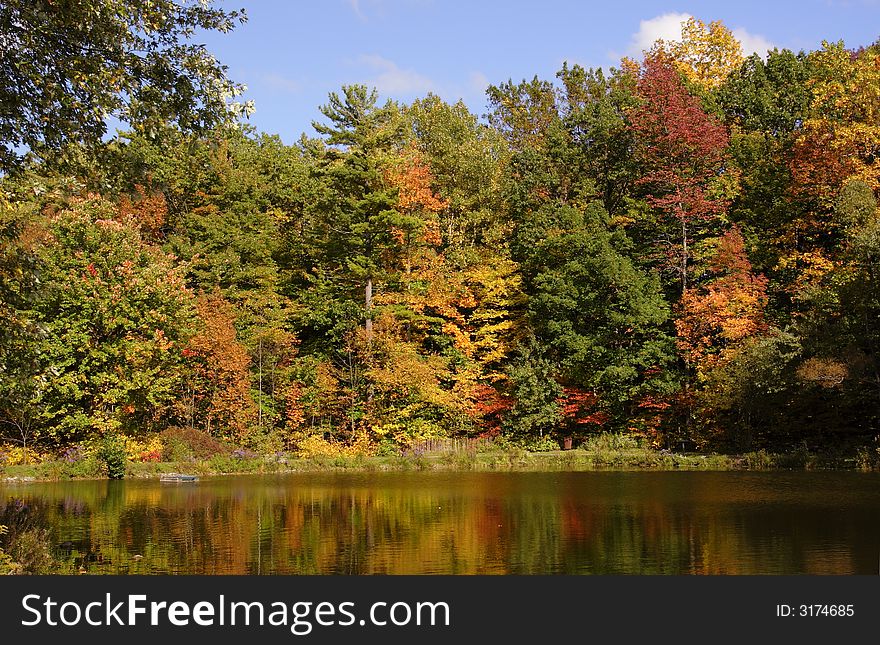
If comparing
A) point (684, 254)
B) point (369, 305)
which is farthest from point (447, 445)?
point (684, 254)

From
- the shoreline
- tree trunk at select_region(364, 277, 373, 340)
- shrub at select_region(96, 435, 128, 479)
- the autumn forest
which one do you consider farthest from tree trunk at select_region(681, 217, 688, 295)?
shrub at select_region(96, 435, 128, 479)

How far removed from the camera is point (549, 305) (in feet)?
131

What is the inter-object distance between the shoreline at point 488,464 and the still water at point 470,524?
183 cm

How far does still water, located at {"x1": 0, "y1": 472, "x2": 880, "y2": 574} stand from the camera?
49.2 feet

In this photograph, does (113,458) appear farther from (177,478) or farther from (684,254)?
(684,254)

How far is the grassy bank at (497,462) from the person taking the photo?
3103 centimetres

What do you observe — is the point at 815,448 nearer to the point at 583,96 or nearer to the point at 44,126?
the point at 583,96

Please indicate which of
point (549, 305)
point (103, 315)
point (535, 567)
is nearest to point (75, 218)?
point (103, 315)

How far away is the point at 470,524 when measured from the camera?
1973 centimetres

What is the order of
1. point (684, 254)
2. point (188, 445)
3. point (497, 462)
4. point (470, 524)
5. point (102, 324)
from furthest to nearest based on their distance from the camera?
point (684, 254), point (497, 462), point (188, 445), point (102, 324), point (470, 524)

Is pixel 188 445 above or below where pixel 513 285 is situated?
below

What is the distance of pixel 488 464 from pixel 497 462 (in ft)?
1.19

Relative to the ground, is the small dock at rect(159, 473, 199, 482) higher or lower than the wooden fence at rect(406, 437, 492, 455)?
lower

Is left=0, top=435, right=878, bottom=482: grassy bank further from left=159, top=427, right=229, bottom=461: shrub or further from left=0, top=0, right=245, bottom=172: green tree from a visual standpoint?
left=0, top=0, right=245, bottom=172: green tree
